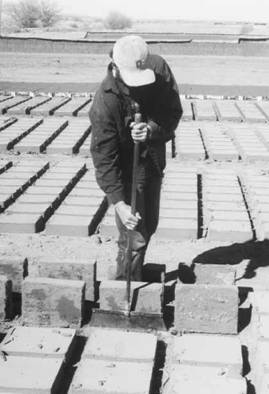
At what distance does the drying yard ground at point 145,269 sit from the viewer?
124 inches

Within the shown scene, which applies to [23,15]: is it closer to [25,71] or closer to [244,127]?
[25,71]

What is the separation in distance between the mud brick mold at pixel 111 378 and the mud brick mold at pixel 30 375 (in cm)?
11

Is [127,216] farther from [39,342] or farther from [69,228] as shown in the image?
[69,228]

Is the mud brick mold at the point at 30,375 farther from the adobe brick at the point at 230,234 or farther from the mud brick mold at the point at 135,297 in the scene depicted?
the adobe brick at the point at 230,234

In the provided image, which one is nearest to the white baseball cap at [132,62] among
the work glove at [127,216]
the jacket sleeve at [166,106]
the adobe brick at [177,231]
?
the jacket sleeve at [166,106]

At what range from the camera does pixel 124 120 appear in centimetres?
338

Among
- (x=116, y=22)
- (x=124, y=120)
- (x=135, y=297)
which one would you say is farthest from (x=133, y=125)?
(x=116, y=22)

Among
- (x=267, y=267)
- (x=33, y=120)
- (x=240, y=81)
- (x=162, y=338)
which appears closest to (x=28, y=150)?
(x=33, y=120)

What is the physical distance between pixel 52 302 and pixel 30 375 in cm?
72

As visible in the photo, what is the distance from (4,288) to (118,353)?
0.89 m

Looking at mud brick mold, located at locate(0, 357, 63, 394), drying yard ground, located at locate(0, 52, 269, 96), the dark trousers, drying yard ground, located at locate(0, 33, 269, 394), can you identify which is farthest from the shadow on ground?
drying yard ground, located at locate(0, 52, 269, 96)

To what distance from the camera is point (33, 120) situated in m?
9.85

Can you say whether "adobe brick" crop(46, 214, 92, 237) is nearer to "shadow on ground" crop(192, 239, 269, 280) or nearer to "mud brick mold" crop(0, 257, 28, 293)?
"shadow on ground" crop(192, 239, 269, 280)

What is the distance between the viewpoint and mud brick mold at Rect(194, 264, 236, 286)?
4.01 metres
